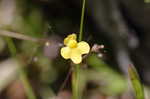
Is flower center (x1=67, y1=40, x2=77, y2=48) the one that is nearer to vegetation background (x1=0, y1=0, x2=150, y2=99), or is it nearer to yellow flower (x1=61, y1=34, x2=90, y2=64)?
yellow flower (x1=61, y1=34, x2=90, y2=64)

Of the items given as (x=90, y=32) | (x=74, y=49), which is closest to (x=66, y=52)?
(x=74, y=49)

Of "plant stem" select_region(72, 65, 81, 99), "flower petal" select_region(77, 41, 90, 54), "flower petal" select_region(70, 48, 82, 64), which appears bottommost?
"plant stem" select_region(72, 65, 81, 99)

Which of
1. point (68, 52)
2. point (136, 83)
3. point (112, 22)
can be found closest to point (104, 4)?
point (112, 22)

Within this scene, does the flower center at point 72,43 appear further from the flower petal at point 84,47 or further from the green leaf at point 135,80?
the green leaf at point 135,80

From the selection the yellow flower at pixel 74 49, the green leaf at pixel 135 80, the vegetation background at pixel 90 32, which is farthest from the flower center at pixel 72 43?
the vegetation background at pixel 90 32

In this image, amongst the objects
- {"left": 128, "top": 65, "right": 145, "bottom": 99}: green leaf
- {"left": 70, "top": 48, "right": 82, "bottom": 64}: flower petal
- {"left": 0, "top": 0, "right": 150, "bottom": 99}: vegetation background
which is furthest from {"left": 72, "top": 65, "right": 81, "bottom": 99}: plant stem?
{"left": 0, "top": 0, "right": 150, "bottom": 99}: vegetation background

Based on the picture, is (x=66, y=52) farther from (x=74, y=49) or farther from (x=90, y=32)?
(x=90, y=32)

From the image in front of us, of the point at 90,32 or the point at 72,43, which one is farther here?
the point at 90,32

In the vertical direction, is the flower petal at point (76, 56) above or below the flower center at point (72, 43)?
below
